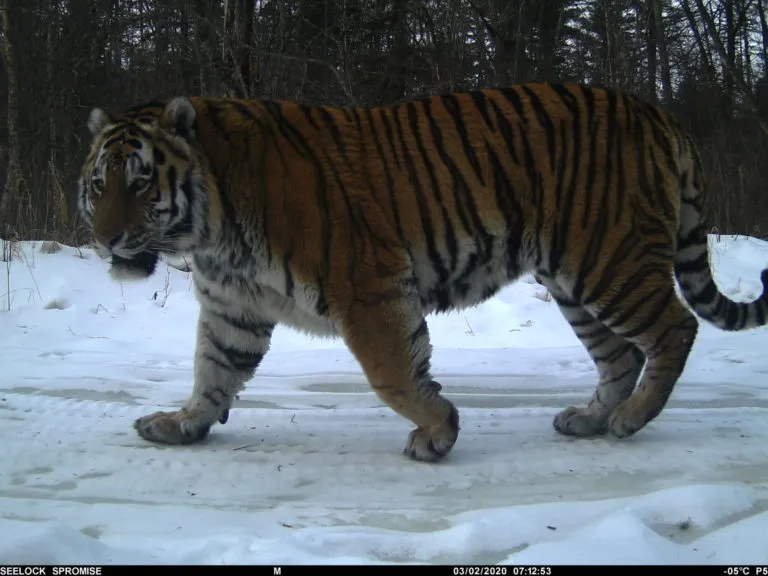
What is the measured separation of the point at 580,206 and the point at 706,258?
2.91 ft

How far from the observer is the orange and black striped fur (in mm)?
2965


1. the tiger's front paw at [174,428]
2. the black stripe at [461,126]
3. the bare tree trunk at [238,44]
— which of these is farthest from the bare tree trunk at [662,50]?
the tiger's front paw at [174,428]

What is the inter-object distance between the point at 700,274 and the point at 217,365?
2564 mm

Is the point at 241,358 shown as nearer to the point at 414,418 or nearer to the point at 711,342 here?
the point at 414,418

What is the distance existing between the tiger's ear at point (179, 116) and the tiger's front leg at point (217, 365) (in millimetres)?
875

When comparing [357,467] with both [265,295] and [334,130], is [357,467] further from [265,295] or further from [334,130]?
[334,130]

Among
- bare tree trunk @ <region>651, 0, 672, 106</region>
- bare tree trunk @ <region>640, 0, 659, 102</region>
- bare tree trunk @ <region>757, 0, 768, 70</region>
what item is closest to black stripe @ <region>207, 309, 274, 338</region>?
bare tree trunk @ <region>651, 0, 672, 106</region>

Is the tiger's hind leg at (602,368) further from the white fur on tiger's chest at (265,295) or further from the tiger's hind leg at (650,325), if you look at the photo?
the white fur on tiger's chest at (265,295)

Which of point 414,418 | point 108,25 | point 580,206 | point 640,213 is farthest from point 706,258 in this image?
point 108,25

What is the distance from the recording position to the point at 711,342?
538 centimetres

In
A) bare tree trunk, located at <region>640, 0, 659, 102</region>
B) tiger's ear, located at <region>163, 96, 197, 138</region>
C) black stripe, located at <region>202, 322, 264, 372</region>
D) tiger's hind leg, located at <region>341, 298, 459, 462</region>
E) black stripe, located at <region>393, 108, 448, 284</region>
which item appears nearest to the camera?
tiger's hind leg, located at <region>341, 298, 459, 462</region>

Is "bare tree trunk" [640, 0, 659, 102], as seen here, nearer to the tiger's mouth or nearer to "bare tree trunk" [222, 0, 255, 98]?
"bare tree trunk" [222, 0, 255, 98]

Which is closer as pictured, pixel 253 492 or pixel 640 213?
pixel 253 492

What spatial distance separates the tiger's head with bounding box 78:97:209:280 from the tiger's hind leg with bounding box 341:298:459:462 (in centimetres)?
88
